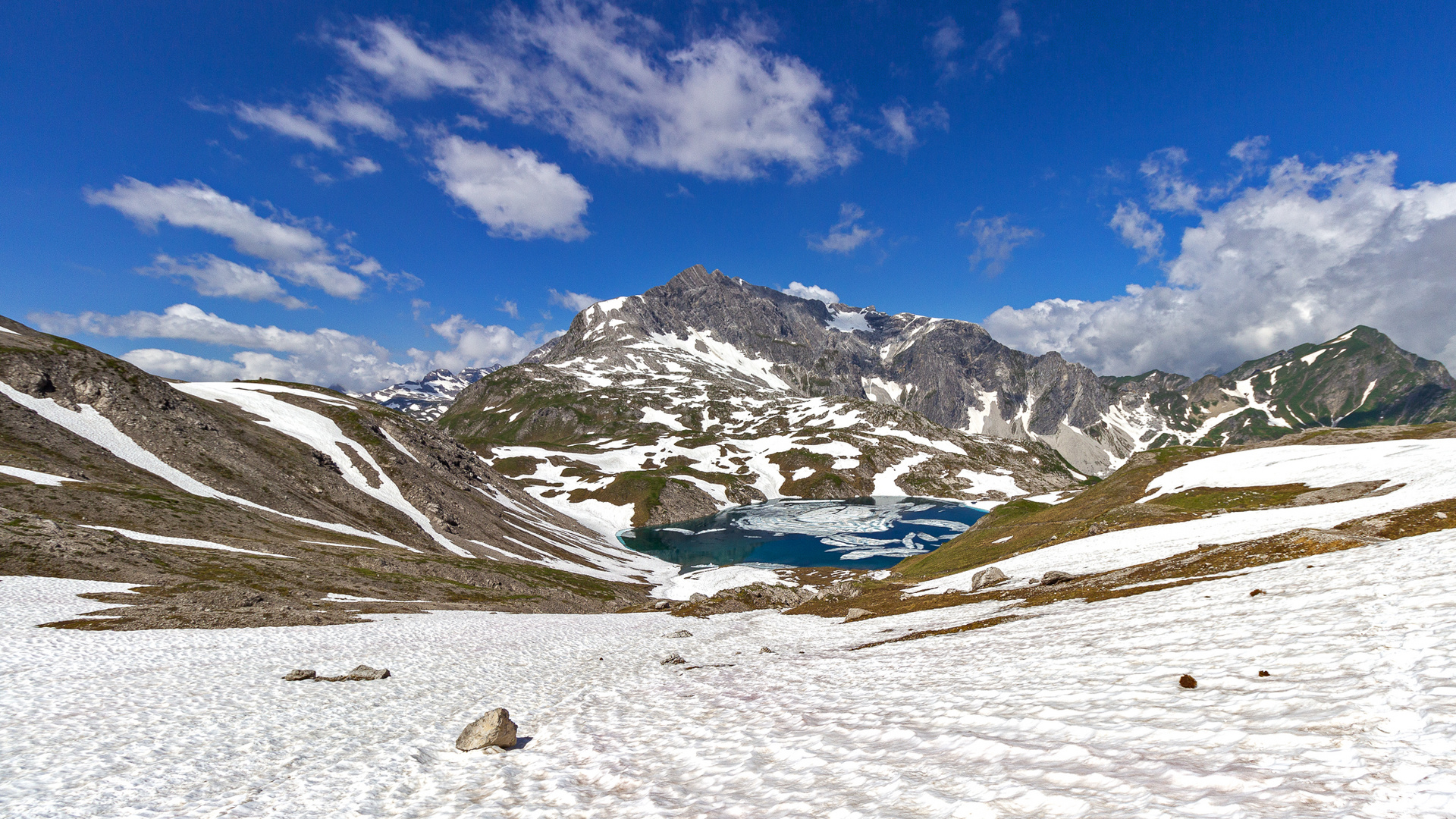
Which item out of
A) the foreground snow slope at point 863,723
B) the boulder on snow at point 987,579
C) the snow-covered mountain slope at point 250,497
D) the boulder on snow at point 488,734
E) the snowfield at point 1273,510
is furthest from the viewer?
the snow-covered mountain slope at point 250,497

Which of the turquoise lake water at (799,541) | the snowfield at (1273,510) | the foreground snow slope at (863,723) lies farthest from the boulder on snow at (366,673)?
the turquoise lake water at (799,541)

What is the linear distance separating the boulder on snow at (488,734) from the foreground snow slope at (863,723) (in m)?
0.44

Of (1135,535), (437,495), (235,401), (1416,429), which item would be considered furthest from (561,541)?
(1416,429)

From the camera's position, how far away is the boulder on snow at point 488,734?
632 inches

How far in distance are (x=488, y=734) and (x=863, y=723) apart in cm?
1060

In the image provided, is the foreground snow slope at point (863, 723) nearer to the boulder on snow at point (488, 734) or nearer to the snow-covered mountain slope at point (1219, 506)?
the boulder on snow at point (488, 734)

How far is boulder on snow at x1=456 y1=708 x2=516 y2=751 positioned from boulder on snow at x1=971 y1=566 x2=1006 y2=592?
42.9 m

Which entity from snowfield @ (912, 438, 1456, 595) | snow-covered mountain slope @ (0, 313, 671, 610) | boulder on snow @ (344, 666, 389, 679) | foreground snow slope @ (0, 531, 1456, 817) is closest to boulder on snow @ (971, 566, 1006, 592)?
snowfield @ (912, 438, 1456, 595)

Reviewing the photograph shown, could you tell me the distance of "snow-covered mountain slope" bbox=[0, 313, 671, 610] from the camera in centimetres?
5169

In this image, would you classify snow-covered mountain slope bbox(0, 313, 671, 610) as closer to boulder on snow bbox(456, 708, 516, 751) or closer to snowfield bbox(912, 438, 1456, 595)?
boulder on snow bbox(456, 708, 516, 751)

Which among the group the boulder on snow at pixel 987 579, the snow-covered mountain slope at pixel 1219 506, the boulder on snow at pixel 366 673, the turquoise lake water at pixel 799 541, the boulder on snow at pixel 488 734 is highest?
the snow-covered mountain slope at pixel 1219 506

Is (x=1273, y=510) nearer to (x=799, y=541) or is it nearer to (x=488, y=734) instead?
(x=488, y=734)

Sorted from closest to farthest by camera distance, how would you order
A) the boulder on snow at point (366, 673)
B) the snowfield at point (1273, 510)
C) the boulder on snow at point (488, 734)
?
the boulder on snow at point (488, 734)
the boulder on snow at point (366, 673)
the snowfield at point (1273, 510)

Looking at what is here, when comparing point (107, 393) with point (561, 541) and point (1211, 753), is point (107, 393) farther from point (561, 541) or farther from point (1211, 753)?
point (1211, 753)
